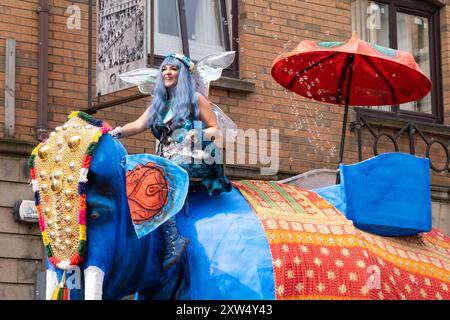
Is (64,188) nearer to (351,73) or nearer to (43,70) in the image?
(351,73)

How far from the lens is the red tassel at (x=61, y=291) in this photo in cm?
695

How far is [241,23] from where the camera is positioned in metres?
12.9

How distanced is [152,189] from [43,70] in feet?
14.3

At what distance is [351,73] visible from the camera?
351 inches

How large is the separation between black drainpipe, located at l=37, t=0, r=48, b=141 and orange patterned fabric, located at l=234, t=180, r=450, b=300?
3499 mm

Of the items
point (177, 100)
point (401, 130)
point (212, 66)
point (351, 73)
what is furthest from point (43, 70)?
point (401, 130)

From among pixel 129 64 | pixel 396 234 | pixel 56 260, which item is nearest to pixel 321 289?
pixel 396 234

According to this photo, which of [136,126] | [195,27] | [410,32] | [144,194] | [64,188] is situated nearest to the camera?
[64,188]

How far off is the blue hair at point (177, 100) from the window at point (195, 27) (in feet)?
14.3

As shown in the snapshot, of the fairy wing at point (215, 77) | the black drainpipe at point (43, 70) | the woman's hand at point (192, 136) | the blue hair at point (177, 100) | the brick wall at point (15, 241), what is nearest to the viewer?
the woman's hand at point (192, 136)

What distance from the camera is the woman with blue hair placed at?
25.0 feet

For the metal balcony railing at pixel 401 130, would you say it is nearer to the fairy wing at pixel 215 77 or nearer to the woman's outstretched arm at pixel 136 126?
the fairy wing at pixel 215 77

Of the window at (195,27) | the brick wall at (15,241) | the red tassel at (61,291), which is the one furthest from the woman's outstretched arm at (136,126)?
the window at (195,27)

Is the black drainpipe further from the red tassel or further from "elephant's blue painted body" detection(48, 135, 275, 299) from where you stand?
the red tassel
